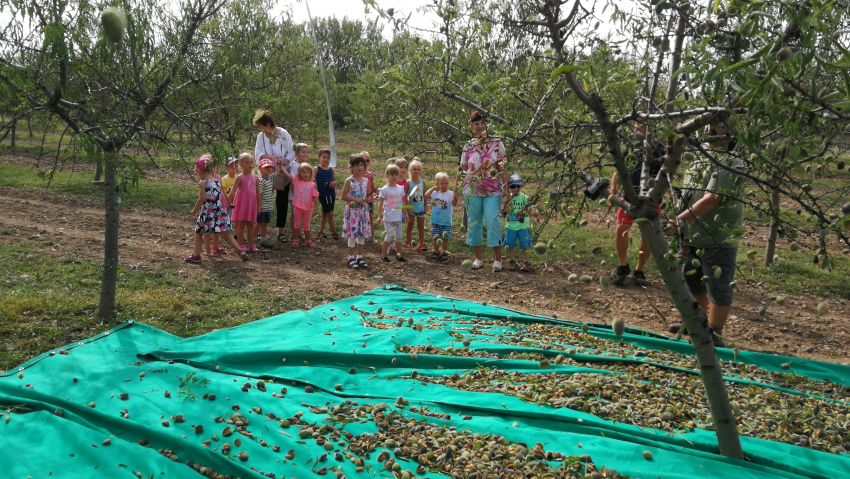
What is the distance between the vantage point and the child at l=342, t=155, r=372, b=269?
9.09m

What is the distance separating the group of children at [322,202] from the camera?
8617 mm

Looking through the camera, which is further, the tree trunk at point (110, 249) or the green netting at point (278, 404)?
the tree trunk at point (110, 249)

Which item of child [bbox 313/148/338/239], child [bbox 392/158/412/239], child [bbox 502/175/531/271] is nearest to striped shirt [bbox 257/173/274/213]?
child [bbox 313/148/338/239]

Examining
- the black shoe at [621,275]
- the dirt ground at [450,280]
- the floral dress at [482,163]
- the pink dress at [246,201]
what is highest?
the floral dress at [482,163]

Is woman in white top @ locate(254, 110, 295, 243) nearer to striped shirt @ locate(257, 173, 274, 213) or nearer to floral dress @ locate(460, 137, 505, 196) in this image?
striped shirt @ locate(257, 173, 274, 213)

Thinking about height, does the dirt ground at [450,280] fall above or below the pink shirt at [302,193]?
below

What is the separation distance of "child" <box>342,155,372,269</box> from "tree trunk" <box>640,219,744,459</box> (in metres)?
6.42

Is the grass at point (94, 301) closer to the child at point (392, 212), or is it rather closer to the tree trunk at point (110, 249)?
the tree trunk at point (110, 249)

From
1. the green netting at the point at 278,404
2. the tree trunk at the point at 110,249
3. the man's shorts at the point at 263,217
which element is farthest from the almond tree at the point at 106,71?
the man's shorts at the point at 263,217

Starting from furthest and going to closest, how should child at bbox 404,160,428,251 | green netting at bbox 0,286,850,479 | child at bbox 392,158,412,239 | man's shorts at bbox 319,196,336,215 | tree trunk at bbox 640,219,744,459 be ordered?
man's shorts at bbox 319,196,336,215, child at bbox 392,158,412,239, child at bbox 404,160,428,251, green netting at bbox 0,286,850,479, tree trunk at bbox 640,219,744,459

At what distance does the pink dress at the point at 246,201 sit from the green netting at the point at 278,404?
3.82 m

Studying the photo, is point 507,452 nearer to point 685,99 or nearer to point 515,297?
point 685,99

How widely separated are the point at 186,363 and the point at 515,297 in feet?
14.7

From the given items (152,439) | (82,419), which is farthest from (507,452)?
(82,419)
